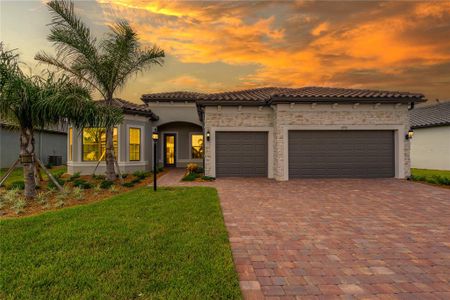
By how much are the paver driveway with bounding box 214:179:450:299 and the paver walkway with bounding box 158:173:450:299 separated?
12 mm

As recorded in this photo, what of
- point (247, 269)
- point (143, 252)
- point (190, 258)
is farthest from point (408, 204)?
point (143, 252)

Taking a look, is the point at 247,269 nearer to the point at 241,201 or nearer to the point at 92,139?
the point at 241,201

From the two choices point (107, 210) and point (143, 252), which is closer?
point (143, 252)

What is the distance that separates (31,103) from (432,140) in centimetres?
2351

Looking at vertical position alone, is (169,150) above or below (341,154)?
above

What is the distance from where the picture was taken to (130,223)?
4.53m

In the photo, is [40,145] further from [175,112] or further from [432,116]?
[432,116]

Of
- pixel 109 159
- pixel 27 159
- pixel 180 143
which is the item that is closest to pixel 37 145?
pixel 180 143

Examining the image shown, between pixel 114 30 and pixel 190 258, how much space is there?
9.67m

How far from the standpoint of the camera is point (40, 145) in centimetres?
1816

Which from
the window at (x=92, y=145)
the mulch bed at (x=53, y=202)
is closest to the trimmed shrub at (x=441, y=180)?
the mulch bed at (x=53, y=202)

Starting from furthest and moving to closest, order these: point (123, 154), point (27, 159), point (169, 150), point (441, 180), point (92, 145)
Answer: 1. point (169, 150)
2. point (123, 154)
3. point (92, 145)
4. point (441, 180)
5. point (27, 159)

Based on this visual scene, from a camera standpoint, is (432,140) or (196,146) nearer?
(432,140)

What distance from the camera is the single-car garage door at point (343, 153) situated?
35.6ft
